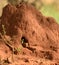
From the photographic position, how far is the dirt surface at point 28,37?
8570mm

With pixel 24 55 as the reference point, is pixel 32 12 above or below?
above

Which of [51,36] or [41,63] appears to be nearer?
[41,63]

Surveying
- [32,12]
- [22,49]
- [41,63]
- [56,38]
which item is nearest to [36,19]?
[32,12]

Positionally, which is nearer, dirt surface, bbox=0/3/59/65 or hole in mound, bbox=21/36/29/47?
dirt surface, bbox=0/3/59/65

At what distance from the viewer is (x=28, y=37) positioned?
9352mm

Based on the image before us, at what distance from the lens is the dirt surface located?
28.1 ft

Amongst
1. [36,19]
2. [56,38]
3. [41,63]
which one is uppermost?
[36,19]

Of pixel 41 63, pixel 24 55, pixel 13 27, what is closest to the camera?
pixel 41 63

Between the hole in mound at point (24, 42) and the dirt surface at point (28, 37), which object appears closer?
the dirt surface at point (28, 37)

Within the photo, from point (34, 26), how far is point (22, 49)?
1086 mm

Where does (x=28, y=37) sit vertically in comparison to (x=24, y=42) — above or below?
above

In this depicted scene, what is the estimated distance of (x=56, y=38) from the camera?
1002 cm

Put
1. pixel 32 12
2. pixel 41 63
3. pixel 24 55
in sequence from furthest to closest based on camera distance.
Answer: pixel 32 12
pixel 24 55
pixel 41 63

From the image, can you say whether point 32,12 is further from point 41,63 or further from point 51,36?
point 41,63
